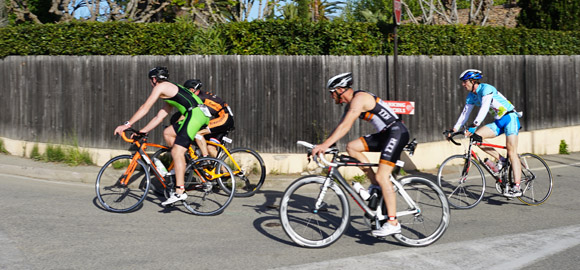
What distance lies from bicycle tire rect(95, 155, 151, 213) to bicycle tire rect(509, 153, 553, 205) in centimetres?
537

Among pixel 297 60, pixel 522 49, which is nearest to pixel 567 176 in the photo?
pixel 522 49

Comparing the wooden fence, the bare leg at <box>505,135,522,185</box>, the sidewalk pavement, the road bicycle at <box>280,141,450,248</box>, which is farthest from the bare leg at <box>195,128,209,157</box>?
the bare leg at <box>505,135,522,185</box>

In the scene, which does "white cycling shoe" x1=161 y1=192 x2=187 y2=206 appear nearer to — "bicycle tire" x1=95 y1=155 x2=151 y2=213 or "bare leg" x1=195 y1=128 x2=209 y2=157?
"bicycle tire" x1=95 y1=155 x2=151 y2=213

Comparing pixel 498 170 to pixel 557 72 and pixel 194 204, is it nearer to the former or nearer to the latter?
pixel 194 204

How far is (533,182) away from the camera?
8555 mm

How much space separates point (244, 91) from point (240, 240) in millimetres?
5171

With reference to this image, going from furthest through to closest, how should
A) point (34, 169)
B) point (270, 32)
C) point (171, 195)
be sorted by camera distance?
point (270, 32), point (34, 169), point (171, 195)

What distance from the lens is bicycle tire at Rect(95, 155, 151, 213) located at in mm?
7695

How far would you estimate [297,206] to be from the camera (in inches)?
249

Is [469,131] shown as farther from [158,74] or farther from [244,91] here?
[244,91]

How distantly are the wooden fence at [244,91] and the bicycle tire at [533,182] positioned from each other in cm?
308

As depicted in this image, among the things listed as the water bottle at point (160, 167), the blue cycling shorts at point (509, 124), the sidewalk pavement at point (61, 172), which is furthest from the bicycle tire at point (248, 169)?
the blue cycling shorts at point (509, 124)

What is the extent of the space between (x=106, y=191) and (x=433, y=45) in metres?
7.78

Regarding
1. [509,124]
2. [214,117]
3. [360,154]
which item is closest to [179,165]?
[214,117]
